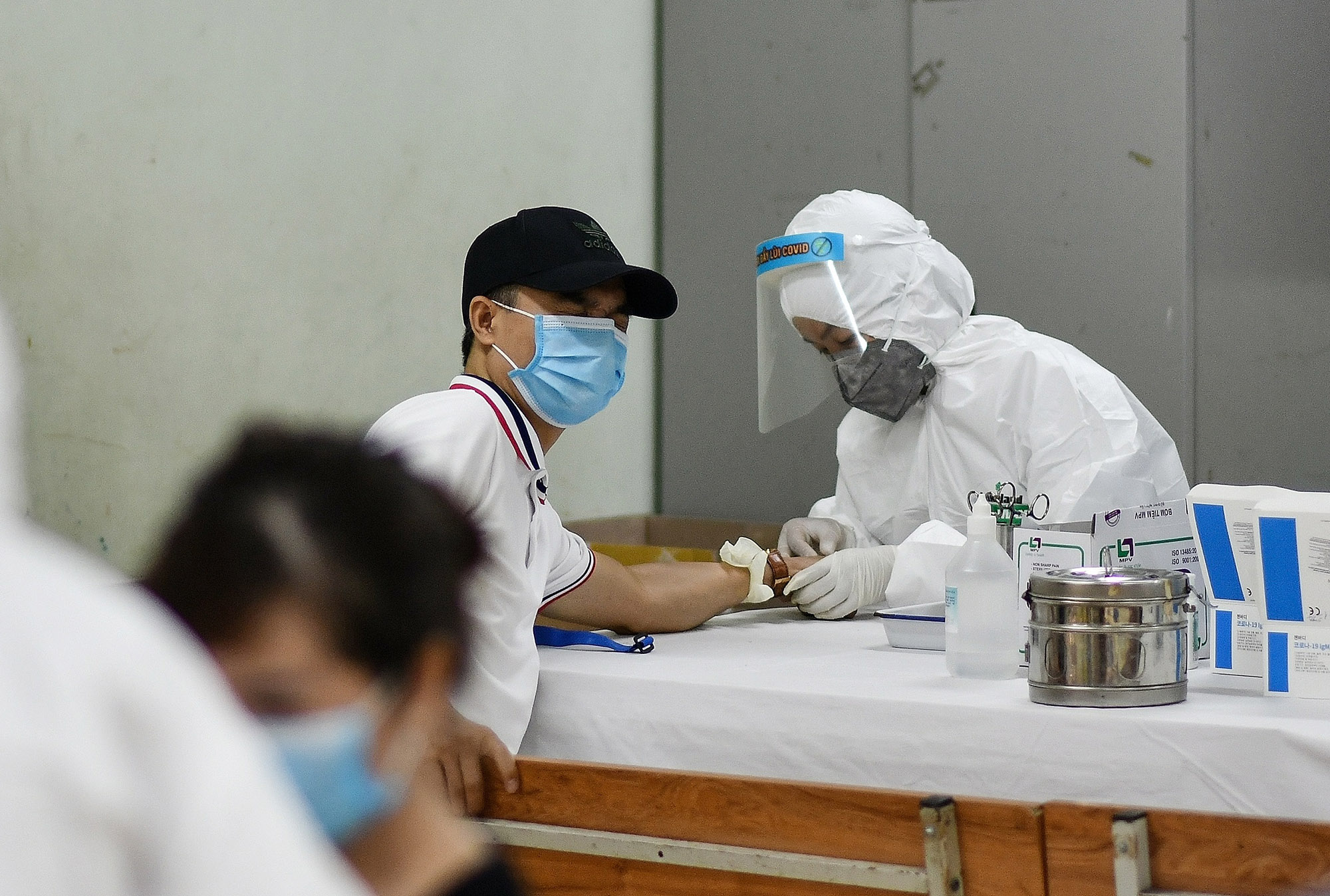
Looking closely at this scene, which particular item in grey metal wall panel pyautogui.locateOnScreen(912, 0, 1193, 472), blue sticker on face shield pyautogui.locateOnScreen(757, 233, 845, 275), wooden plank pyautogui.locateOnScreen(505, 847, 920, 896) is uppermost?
grey metal wall panel pyautogui.locateOnScreen(912, 0, 1193, 472)

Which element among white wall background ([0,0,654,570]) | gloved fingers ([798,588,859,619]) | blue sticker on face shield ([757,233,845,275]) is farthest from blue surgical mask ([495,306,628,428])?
blue sticker on face shield ([757,233,845,275])

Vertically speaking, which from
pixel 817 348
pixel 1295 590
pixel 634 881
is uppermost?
pixel 817 348

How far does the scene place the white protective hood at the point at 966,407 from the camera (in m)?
2.23

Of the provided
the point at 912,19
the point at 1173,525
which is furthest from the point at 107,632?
the point at 912,19

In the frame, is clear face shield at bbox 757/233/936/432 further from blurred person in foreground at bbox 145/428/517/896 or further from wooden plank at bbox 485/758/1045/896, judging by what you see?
blurred person in foreground at bbox 145/428/517/896

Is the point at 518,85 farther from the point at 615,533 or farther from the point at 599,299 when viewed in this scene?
the point at 599,299

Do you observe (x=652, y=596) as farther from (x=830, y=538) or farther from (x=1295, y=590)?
(x=1295, y=590)

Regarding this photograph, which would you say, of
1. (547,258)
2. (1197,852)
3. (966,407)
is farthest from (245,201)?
(1197,852)

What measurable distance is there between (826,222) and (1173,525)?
1.03 m

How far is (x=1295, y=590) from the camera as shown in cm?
140

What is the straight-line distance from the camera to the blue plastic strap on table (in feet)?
6.05

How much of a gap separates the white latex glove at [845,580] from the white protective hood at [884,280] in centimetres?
50

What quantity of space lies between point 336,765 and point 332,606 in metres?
0.05

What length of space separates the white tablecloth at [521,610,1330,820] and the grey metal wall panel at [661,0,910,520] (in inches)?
71.7
